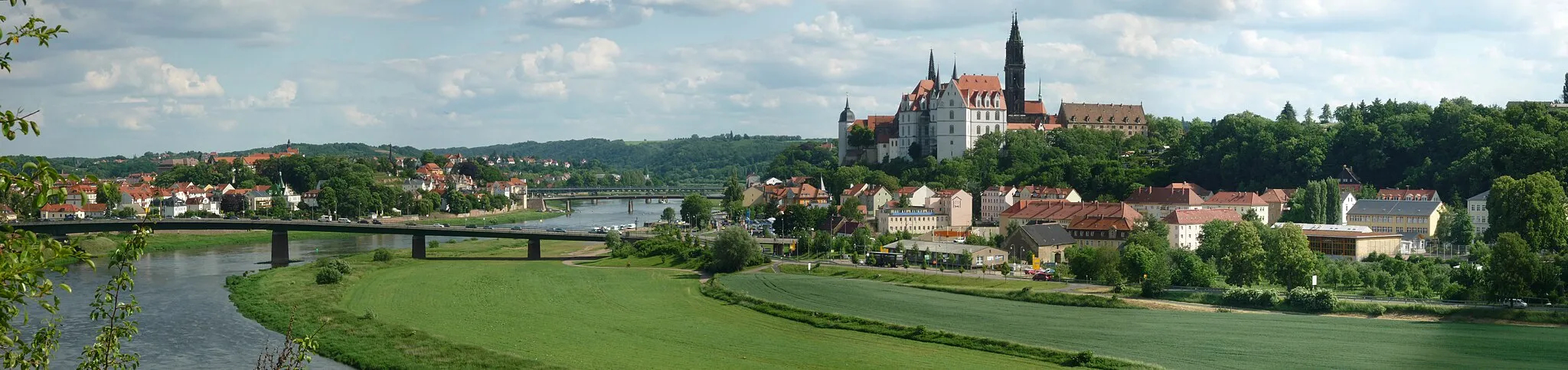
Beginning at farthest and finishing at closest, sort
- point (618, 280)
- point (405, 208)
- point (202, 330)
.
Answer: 1. point (405, 208)
2. point (618, 280)
3. point (202, 330)

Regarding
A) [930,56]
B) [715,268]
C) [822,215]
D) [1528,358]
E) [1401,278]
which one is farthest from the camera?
[930,56]

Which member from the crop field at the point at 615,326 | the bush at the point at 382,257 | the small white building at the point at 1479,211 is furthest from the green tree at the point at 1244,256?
the bush at the point at 382,257

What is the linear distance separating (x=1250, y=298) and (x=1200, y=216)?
25239 millimetres

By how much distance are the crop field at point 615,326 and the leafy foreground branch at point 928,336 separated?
0.55 meters

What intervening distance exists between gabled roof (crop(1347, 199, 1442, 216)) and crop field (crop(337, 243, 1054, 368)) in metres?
37.3

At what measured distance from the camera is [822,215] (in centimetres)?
8881

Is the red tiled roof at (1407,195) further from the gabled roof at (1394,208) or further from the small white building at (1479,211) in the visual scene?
the small white building at (1479,211)

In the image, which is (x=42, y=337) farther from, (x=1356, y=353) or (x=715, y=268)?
(x=715, y=268)

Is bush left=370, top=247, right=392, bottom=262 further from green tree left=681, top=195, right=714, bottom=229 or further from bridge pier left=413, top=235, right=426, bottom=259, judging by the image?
green tree left=681, top=195, right=714, bottom=229

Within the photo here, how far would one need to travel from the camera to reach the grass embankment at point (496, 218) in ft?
400

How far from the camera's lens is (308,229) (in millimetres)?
80812

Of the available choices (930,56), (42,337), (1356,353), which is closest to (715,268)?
(1356,353)

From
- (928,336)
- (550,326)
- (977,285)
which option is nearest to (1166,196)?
(977,285)

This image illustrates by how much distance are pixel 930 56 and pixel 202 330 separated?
10277 cm
